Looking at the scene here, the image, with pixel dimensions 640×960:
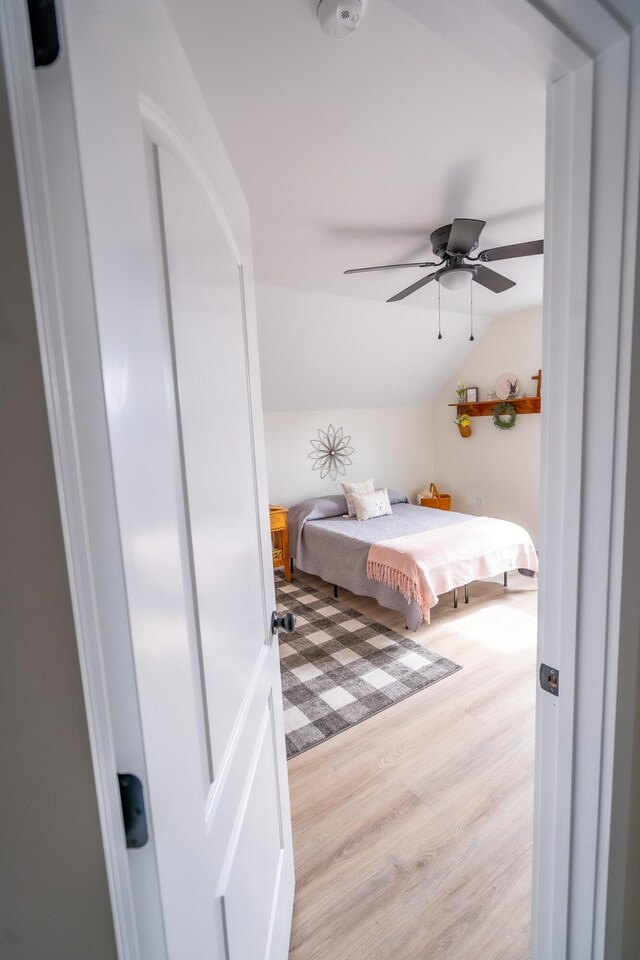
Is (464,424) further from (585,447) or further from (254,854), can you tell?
(254,854)

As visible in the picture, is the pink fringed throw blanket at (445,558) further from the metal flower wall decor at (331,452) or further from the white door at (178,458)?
the white door at (178,458)

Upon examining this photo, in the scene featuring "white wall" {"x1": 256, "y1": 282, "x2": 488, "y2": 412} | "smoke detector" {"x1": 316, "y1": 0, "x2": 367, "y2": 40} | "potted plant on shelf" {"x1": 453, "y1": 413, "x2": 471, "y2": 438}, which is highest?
"smoke detector" {"x1": 316, "y1": 0, "x2": 367, "y2": 40}

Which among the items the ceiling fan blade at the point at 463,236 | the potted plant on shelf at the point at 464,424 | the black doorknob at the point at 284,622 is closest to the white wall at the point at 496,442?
the potted plant on shelf at the point at 464,424

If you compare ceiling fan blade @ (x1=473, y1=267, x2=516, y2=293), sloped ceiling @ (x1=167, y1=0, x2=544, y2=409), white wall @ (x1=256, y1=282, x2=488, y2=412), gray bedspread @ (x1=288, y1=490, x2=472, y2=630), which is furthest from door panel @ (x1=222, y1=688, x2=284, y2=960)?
white wall @ (x1=256, y1=282, x2=488, y2=412)

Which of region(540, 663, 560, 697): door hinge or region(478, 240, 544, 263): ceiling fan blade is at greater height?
region(478, 240, 544, 263): ceiling fan blade

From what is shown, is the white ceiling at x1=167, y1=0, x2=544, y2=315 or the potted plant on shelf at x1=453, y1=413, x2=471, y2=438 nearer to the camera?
the white ceiling at x1=167, y1=0, x2=544, y2=315

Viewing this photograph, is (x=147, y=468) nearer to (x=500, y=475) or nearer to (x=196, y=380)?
(x=196, y=380)

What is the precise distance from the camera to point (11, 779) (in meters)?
0.39

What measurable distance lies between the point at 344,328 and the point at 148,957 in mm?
3980

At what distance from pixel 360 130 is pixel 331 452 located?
3.49 meters

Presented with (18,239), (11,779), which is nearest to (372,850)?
(11,779)

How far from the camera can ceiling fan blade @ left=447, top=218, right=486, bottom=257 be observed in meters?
1.89

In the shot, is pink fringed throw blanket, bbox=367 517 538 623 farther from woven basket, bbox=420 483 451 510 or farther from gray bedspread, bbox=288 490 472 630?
Result: woven basket, bbox=420 483 451 510

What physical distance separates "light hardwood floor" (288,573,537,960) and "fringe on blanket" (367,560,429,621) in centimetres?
52
